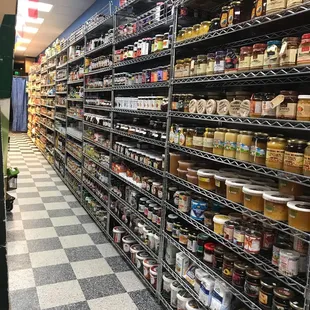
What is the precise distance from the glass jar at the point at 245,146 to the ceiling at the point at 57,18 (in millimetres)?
5801

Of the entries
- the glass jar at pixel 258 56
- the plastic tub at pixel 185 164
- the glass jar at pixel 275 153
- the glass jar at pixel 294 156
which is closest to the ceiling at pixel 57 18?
the plastic tub at pixel 185 164

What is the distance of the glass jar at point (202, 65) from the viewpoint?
6.86 feet

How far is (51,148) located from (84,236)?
4.76 m

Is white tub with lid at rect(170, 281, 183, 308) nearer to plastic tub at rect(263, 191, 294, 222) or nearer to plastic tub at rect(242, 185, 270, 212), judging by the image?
plastic tub at rect(242, 185, 270, 212)

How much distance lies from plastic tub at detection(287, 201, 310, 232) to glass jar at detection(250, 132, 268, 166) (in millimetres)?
269

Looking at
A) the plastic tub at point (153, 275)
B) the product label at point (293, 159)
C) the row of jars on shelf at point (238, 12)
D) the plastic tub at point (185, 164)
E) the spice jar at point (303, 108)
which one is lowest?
the plastic tub at point (153, 275)

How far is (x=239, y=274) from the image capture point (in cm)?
179

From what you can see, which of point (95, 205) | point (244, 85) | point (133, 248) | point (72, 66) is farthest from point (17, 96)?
point (244, 85)

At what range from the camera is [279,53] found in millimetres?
1495

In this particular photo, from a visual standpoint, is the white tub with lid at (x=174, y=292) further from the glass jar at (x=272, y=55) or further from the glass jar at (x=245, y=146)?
the glass jar at (x=272, y=55)

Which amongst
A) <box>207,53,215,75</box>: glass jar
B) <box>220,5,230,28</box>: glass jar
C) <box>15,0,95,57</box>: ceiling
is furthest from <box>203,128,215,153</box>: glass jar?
<box>15,0,95,57</box>: ceiling

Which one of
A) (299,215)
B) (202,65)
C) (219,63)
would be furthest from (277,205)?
(202,65)

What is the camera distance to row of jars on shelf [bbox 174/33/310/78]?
1438mm

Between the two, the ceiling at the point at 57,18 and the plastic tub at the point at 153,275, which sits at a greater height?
the ceiling at the point at 57,18
